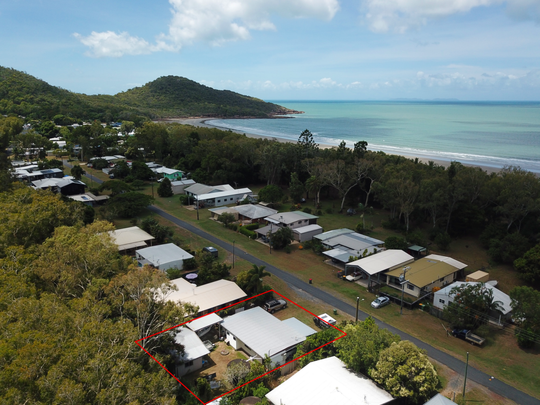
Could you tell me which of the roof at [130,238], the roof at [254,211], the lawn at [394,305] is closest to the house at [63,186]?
the lawn at [394,305]

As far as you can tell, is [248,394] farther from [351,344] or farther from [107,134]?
[107,134]

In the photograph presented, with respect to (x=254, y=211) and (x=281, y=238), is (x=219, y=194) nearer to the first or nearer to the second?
(x=254, y=211)

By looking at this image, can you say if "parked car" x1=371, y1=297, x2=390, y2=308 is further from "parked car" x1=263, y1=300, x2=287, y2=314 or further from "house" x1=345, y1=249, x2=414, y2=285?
"parked car" x1=263, y1=300, x2=287, y2=314

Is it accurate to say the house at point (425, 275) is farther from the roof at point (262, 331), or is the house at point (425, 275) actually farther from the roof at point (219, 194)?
the roof at point (219, 194)

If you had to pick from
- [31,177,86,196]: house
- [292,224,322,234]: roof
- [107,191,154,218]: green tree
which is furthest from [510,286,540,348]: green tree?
[31,177,86,196]: house

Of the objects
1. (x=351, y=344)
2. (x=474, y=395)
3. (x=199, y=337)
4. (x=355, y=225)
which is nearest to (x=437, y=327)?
(x=474, y=395)

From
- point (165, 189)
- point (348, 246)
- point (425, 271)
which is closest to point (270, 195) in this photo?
point (165, 189)
